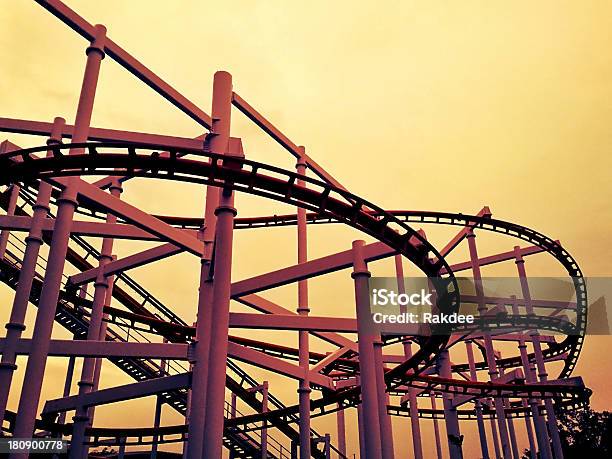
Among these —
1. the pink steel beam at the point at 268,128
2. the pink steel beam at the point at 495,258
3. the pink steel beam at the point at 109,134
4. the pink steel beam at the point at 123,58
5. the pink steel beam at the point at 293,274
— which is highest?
the pink steel beam at the point at 268,128

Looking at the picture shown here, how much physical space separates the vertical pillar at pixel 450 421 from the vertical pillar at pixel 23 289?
11.8m

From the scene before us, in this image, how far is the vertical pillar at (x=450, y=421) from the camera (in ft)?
50.6

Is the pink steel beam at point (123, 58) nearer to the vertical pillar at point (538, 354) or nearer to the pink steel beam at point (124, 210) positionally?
the pink steel beam at point (124, 210)

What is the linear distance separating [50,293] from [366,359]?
6.05 meters

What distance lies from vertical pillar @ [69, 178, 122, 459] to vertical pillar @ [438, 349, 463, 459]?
1018 centimetres

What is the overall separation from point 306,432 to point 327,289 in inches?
483

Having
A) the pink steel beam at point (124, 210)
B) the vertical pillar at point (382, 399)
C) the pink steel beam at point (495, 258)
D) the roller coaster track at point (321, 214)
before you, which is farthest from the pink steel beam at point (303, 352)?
the pink steel beam at point (495, 258)

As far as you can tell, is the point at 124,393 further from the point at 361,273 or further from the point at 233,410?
the point at 233,410

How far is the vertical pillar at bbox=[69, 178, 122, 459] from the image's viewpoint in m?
11.9

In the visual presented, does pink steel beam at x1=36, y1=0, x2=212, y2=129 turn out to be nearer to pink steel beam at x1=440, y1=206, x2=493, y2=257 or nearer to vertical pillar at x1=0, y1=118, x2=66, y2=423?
vertical pillar at x1=0, y1=118, x2=66, y2=423

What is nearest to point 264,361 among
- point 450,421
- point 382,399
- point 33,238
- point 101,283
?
point 382,399

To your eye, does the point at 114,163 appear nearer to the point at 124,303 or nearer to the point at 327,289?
the point at 124,303

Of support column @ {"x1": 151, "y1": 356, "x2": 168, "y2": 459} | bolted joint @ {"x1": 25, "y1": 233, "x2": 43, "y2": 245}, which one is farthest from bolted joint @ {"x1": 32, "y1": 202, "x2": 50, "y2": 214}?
support column @ {"x1": 151, "y1": 356, "x2": 168, "y2": 459}

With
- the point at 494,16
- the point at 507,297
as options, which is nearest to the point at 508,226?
the point at 507,297
